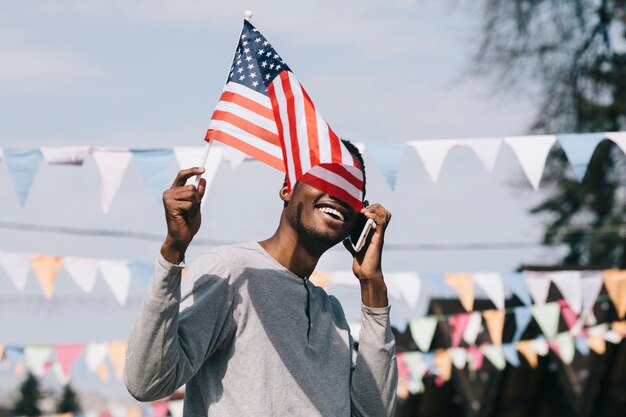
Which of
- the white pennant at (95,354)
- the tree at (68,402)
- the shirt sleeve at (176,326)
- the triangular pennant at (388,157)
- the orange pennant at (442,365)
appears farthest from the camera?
the tree at (68,402)

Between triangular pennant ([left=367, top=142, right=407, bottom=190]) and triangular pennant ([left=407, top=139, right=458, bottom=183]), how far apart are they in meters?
0.12

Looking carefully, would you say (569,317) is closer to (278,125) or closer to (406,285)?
(406,285)

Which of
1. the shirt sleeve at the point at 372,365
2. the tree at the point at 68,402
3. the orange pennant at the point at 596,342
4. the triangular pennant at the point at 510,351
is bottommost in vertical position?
the tree at the point at 68,402

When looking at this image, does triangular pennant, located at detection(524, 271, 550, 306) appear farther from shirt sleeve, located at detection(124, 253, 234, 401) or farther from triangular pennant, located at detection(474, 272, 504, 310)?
shirt sleeve, located at detection(124, 253, 234, 401)

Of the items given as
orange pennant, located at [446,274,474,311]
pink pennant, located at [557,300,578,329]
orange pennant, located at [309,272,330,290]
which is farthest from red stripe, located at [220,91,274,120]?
pink pennant, located at [557,300,578,329]

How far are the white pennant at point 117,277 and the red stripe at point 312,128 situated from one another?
6456mm

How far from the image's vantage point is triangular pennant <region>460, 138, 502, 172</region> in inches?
309

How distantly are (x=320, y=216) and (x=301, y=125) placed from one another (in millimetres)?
247

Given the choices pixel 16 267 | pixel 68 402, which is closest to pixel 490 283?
pixel 16 267

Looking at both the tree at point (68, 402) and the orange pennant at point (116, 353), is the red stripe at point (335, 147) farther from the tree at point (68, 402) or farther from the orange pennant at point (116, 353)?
the tree at point (68, 402)

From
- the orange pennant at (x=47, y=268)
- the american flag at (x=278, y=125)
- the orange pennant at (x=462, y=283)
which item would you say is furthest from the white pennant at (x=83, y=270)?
the american flag at (x=278, y=125)

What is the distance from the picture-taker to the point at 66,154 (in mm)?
7945

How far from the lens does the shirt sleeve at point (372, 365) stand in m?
3.42

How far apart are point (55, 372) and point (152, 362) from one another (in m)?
9.19
